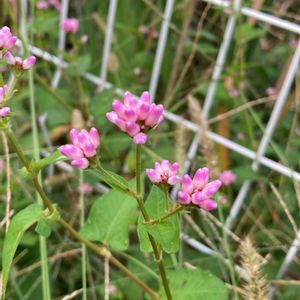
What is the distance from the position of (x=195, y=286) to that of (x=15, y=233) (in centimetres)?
36

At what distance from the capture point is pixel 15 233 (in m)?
0.96

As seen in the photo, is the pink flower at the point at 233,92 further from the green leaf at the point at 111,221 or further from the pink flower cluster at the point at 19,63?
the pink flower cluster at the point at 19,63

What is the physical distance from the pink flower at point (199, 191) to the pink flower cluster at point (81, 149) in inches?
5.4

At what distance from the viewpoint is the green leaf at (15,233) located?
92cm


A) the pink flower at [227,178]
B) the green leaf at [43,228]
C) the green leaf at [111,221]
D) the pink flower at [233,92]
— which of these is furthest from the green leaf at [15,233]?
the pink flower at [233,92]

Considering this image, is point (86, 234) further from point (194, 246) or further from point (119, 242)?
point (194, 246)

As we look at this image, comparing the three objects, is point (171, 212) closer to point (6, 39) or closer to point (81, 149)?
point (81, 149)

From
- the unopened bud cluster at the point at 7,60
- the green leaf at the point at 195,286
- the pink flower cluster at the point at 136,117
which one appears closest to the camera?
the pink flower cluster at the point at 136,117

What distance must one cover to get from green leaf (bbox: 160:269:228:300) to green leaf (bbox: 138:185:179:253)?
0.17 m

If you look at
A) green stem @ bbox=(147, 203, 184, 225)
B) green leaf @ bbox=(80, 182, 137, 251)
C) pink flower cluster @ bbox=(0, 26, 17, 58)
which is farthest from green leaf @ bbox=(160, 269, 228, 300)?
pink flower cluster @ bbox=(0, 26, 17, 58)

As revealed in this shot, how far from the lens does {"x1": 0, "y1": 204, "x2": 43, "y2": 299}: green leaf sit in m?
0.92

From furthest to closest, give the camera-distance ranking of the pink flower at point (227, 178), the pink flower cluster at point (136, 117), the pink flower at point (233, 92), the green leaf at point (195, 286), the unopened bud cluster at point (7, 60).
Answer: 1. the pink flower at point (233, 92)
2. the pink flower at point (227, 178)
3. the green leaf at point (195, 286)
4. the unopened bud cluster at point (7, 60)
5. the pink flower cluster at point (136, 117)

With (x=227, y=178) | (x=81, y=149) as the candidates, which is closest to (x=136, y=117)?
(x=81, y=149)

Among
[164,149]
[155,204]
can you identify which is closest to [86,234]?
[155,204]
